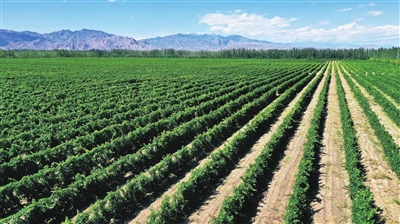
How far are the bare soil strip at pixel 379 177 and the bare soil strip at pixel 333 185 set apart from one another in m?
0.93

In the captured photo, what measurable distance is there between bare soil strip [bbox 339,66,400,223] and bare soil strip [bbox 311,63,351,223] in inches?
36.5

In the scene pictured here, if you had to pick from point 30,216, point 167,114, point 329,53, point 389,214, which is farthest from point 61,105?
point 329,53

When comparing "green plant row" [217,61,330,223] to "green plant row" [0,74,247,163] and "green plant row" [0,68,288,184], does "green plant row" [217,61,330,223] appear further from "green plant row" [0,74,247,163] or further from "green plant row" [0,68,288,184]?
"green plant row" [0,74,247,163]

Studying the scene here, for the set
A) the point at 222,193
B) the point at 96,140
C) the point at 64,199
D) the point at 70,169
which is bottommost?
the point at 222,193

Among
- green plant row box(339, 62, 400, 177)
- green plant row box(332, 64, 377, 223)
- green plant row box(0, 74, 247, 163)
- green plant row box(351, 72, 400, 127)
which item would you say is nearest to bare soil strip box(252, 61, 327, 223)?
green plant row box(332, 64, 377, 223)

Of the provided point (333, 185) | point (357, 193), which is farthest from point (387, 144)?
point (357, 193)

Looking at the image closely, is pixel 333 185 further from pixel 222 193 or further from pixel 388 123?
pixel 388 123

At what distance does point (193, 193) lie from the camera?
385 inches

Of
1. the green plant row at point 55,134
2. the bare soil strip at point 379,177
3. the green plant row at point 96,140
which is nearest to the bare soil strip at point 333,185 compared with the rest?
Result: the bare soil strip at point 379,177

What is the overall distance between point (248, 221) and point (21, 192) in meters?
7.17

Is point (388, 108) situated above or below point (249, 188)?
above

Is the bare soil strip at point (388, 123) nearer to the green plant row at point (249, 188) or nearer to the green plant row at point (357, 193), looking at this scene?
the green plant row at point (357, 193)

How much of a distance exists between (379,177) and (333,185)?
2.22 meters

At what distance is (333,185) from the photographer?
10.7 m
